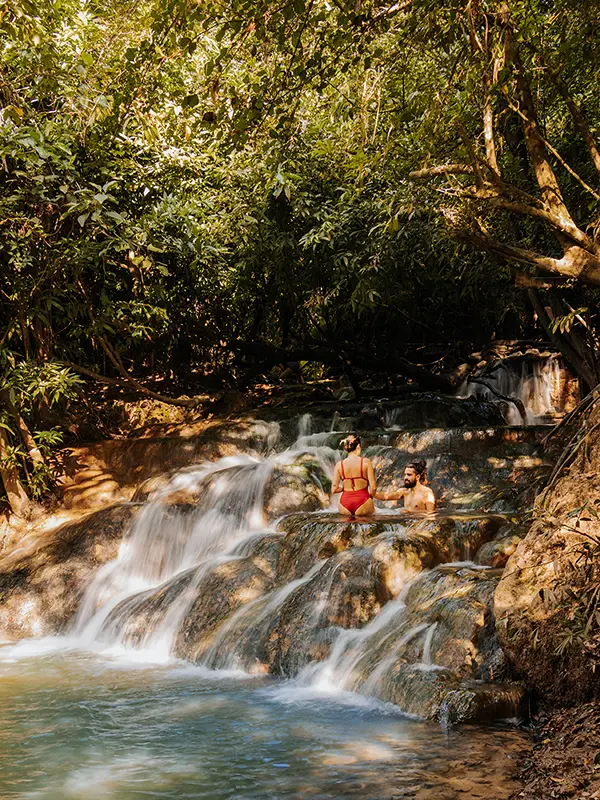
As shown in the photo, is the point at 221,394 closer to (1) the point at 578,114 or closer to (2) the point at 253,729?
(1) the point at 578,114

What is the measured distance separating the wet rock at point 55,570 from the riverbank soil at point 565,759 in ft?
24.3

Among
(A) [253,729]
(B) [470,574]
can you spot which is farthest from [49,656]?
(B) [470,574]

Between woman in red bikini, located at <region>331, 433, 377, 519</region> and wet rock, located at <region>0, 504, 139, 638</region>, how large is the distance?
11.5 feet

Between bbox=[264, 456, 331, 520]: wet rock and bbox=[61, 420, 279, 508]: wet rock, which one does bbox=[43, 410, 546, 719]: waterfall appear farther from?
bbox=[61, 420, 279, 508]: wet rock

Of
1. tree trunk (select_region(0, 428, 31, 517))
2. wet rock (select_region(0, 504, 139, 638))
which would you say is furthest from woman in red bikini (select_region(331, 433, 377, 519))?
tree trunk (select_region(0, 428, 31, 517))

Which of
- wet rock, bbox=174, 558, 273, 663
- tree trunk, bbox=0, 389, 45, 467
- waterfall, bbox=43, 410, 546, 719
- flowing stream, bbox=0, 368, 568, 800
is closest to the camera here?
flowing stream, bbox=0, 368, 568, 800

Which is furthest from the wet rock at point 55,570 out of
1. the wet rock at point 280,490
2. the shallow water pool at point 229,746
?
the shallow water pool at point 229,746

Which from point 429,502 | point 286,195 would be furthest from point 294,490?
point 286,195

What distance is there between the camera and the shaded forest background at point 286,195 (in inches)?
313

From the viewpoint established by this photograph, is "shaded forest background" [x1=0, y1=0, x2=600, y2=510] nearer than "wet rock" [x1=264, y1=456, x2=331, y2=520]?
Yes

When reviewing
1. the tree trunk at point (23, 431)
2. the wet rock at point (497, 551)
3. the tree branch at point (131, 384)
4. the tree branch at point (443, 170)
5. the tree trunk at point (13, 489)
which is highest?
the tree branch at point (443, 170)

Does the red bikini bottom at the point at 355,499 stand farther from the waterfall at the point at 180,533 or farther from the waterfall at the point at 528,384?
the waterfall at the point at 528,384

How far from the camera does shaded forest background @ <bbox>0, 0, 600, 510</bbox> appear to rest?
7949 mm

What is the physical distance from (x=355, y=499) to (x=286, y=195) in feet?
16.8
